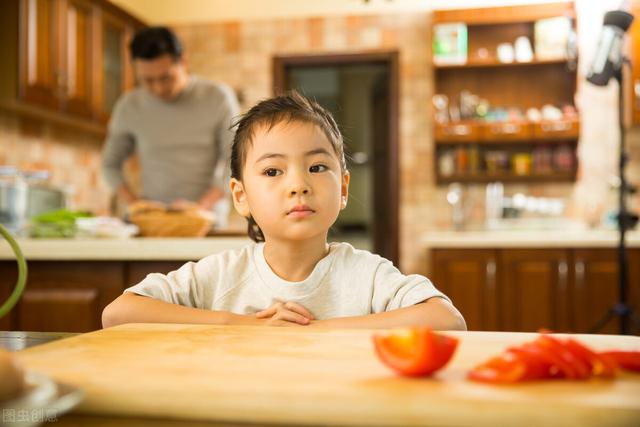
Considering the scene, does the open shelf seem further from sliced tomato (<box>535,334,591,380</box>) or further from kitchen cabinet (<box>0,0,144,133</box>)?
sliced tomato (<box>535,334,591,380</box>)

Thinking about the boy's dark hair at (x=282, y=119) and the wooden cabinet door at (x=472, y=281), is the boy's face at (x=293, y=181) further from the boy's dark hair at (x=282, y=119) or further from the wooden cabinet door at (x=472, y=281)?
the wooden cabinet door at (x=472, y=281)

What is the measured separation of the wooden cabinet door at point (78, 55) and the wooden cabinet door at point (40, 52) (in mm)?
74

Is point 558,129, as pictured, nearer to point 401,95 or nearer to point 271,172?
point 401,95

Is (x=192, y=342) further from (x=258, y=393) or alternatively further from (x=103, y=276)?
(x=103, y=276)

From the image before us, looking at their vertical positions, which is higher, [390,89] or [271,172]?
[390,89]

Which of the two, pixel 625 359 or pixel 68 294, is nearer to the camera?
pixel 625 359

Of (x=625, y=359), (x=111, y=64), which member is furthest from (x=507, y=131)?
(x=625, y=359)

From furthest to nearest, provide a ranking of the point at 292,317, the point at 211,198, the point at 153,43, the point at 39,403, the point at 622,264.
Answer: the point at 622,264 → the point at 211,198 → the point at 153,43 → the point at 292,317 → the point at 39,403

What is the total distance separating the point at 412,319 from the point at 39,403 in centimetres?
68

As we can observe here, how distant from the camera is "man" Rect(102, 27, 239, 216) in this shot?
2.98 metres

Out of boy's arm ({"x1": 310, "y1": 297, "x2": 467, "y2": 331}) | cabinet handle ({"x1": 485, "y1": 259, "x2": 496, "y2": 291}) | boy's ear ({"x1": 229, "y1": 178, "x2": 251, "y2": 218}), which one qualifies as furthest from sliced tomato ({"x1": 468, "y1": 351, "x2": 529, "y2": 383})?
cabinet handle ({"x1": 485, "y1": 259, "x2": 496, "y2": 291})

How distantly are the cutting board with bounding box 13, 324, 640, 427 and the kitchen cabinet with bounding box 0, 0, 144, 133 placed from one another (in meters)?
3.06

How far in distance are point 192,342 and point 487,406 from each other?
38 cm

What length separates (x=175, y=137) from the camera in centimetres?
310
